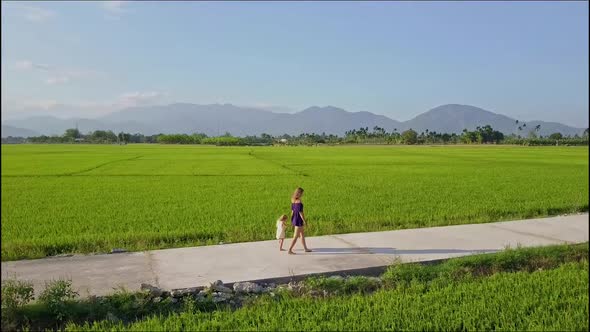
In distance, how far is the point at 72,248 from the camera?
794 cm

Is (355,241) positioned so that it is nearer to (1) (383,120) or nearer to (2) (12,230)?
(2) (12,230)

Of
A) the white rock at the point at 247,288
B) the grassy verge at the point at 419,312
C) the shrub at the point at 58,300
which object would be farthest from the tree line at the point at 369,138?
the grassy verge at the point at 419,312

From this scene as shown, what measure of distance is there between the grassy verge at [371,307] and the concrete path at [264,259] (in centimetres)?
49

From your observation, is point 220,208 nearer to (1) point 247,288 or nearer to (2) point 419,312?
(1) point 247,288

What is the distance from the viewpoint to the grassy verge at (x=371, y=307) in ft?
15.1

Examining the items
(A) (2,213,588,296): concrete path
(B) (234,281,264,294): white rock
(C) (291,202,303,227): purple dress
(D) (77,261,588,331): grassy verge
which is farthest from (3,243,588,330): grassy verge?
(C) (291,202,303,227): purple dress

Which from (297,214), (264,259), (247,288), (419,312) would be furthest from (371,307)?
(297,214)

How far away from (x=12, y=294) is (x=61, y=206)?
29.5 ft

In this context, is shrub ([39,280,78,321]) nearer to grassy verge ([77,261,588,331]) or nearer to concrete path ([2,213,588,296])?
grassy verge ([77,261,588,331])

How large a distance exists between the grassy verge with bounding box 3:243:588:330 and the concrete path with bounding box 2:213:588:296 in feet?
1.61

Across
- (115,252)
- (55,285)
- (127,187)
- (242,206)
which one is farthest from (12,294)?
(127,187)

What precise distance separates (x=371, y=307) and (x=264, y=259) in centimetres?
226

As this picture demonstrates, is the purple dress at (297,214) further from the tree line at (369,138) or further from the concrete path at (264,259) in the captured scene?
the tree line at (369,138)

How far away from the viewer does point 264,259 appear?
6.92m
